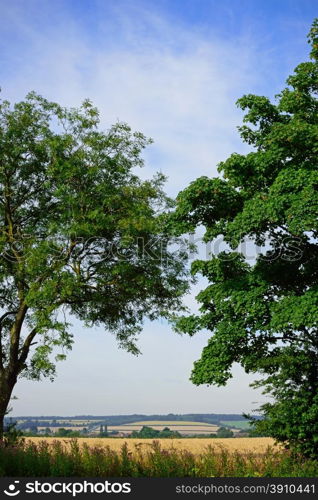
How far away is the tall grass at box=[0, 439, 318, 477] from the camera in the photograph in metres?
15.1

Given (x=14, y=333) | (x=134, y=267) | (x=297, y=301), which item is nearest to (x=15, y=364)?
(x=14, y=333)

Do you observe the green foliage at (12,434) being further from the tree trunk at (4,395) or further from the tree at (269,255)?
the tree at (269,255)

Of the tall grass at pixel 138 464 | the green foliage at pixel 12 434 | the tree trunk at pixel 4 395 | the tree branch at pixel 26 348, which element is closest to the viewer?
the tall grass at pixel 138 464

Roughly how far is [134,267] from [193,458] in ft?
41.6

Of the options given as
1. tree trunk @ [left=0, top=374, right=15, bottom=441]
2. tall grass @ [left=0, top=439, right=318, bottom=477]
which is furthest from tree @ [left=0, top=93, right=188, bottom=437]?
tall grass @ [left=0, top=439, right=318, bottom=477]

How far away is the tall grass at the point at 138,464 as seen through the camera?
15.1m

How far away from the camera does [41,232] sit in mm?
29234

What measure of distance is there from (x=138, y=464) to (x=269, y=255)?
10127mm

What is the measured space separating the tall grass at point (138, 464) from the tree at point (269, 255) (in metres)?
3.50
